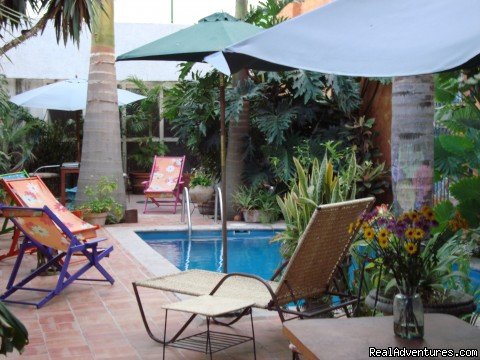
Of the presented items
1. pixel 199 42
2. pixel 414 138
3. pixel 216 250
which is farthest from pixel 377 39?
pixel 216 250

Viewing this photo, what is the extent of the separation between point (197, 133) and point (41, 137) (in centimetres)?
448

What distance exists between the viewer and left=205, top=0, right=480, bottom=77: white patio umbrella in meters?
2.20

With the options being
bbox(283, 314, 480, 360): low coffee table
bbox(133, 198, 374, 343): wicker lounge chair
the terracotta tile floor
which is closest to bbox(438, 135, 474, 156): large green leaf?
bbox(133, 198, 374, 343): wicker lounge chair

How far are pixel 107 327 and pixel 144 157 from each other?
35.5 ft

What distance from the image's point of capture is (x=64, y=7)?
302 inches

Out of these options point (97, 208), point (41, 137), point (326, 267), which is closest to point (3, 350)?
point (326, 267)

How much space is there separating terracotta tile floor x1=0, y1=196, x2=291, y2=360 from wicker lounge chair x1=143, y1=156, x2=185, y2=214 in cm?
525

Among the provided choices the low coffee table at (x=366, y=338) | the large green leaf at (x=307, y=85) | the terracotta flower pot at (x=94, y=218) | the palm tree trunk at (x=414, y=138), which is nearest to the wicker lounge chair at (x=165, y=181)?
the terracotta flower pot at (x=94, y=218)

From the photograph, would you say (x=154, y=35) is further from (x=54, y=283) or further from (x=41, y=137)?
(x=54, y=283)

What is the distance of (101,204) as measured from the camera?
32.2ft

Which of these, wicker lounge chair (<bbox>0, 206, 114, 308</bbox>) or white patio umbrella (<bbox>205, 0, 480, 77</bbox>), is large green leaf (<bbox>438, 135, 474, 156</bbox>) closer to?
wicker lounge chair (<bbox>0, 206, 114, 308</bbox>)

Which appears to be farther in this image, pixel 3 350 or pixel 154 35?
pixel 154 35

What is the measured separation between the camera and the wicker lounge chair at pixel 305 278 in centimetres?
389

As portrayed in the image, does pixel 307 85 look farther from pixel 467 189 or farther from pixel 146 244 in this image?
pixel 467 189
